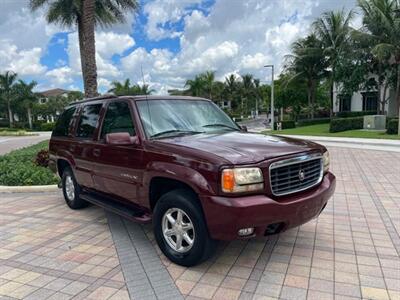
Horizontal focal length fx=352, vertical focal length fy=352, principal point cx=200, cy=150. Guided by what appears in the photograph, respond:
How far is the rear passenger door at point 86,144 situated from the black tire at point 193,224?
161 cm

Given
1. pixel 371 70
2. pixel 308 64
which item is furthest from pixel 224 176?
pixel 308 64

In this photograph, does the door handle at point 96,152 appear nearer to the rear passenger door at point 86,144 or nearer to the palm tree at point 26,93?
the rear passenger door at point 86,144

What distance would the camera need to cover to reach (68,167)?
6.09m

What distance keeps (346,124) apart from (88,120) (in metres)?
22.3

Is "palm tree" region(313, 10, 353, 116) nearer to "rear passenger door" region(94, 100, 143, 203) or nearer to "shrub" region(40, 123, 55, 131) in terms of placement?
"rear passenger door" region(94, 100, 143, 203)

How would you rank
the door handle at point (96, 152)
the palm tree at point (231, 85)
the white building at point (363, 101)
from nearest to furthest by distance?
1. the door handle at point (96, 152)
2. the white building at point (363, 101)
3. the palm tree at point (231, 85)

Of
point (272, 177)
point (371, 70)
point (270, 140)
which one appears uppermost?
point (371, 70)

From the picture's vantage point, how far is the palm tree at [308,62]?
33.0 m

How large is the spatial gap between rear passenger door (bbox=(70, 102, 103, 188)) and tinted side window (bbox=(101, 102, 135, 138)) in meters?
0.27

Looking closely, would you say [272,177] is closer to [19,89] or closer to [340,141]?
[340,141]

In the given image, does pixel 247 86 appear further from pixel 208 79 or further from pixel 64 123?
pixel 64 123

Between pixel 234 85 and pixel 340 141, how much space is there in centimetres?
6052

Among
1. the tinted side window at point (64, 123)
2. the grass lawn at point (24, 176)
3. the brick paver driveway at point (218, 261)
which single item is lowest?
the brick paver driveway at point (218, 261)

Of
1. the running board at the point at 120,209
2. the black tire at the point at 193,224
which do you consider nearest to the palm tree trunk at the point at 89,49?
the running board at the point at 120,209
